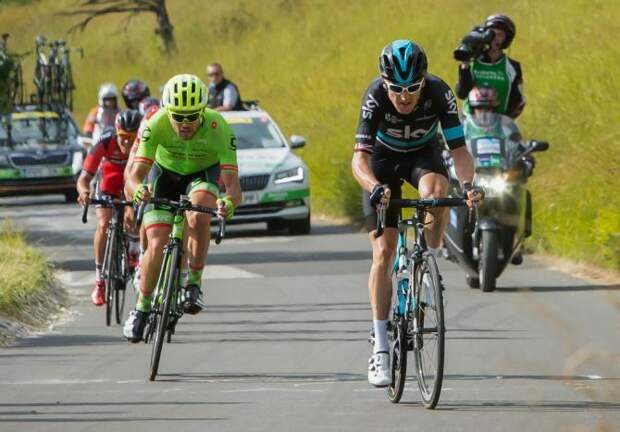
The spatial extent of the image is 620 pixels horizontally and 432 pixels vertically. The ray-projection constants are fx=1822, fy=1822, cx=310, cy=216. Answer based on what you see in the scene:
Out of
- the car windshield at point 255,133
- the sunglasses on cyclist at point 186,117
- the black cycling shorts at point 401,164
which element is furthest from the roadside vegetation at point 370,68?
the black cycling shorts at point 401,164

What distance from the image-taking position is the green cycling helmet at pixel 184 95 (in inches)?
455

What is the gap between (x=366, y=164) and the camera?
998cm

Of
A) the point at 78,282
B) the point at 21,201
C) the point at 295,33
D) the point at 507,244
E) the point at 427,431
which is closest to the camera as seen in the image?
the point at 427,431

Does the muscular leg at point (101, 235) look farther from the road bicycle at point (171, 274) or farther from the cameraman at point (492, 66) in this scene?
the road bicycle at point (171, 274)

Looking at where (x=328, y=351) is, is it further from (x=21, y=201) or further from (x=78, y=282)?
(x=21, y=201)

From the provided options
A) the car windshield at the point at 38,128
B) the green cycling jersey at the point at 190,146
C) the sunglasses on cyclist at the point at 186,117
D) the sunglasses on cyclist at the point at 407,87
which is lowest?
the car windshield at the point at 38,128

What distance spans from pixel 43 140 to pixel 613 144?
18252mm

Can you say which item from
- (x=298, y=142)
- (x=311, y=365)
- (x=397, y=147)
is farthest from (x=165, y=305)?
(x=298, y=142)

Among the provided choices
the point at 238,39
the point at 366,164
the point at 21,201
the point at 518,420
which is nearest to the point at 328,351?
the point at 366,164

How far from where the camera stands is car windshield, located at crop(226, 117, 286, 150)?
24.1 m

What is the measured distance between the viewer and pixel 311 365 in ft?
37.6

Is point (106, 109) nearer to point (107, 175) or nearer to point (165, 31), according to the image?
point (107, 175)

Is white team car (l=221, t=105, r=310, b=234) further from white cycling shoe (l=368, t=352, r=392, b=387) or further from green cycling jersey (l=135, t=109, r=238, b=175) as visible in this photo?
white cycling shoe (l=368, t=352, r=392, b=387)

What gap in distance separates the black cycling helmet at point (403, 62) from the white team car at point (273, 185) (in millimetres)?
13005
